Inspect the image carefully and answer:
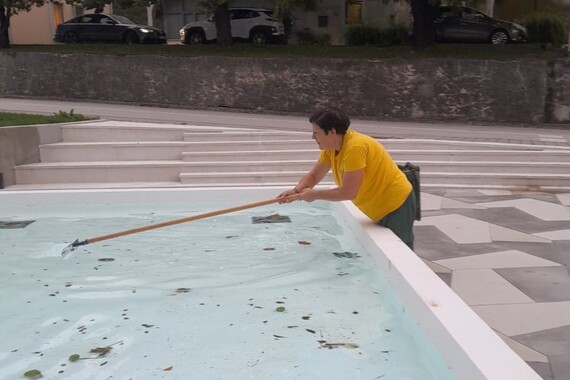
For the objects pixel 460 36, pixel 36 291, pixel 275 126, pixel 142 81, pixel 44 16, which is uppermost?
pixel 44 16

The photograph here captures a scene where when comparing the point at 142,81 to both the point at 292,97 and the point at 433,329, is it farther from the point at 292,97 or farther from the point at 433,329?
the point at 433,329

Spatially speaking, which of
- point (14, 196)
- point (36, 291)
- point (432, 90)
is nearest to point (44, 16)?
point (432, 90)

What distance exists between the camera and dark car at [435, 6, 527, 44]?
727 inches

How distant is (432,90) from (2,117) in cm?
818

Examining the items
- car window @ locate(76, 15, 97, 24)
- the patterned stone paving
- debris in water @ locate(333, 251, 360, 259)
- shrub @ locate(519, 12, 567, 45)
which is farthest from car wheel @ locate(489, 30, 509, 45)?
debris in water @ locate(333, 251, 360, 259)

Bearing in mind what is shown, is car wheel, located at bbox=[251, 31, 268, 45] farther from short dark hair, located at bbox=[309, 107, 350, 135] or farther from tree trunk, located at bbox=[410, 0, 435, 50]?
short dark hair, located at bbox=[309, 107, 350, 135]

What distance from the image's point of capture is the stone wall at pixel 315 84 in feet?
38.9

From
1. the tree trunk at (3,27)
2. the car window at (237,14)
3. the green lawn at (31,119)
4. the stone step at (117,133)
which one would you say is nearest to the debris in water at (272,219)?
the stone step at (117,133)

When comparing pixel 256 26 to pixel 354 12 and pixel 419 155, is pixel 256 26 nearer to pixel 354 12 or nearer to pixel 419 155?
pixel 354 12

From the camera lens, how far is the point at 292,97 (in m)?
Answer: 13.1

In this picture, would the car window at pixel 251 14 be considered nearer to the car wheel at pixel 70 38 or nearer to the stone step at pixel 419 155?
the car wheel at pixel 70 38

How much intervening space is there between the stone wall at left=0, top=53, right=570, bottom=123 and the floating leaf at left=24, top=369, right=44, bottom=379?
10322 mm

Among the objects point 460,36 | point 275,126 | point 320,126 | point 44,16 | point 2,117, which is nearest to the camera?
point 320,126

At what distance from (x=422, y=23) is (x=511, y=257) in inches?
417
